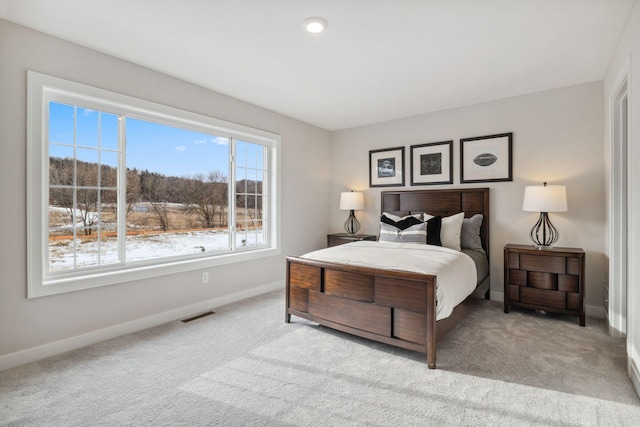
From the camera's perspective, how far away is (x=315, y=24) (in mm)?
2281

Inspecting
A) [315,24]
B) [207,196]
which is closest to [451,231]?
[315,24]

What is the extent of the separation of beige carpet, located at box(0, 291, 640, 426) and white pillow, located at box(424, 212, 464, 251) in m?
1.06

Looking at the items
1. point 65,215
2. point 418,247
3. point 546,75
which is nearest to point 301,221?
point 418,247

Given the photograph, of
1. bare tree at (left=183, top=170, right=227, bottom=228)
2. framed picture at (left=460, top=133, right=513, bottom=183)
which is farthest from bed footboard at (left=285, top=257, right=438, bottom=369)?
framed picture at (left=460, top=133, right=513, bottom=183)

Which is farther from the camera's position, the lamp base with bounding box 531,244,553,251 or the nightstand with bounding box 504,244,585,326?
the lamp base with bounding box 531,244,553,251

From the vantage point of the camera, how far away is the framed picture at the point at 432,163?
14.1 ft

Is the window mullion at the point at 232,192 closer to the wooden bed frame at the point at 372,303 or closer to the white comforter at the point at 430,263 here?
the wooden bed frame at the point at 372,303

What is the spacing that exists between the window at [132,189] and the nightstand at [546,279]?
2920 millimetres

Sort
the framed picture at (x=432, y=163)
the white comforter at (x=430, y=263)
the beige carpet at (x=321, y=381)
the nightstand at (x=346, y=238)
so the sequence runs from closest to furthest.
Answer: the beige carpet at (x=321, y=381) → the white comforter at (x=430, y=263) → the framed picture at (x=432, y=163) → the nightstand at (x=346, y=238)

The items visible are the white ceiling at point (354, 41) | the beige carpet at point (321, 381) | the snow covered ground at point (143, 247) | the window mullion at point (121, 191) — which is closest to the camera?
the beige carpet at point (321, 381)

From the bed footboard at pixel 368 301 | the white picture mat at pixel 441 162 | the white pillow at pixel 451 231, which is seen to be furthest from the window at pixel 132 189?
the white pillow at pixel 451 231

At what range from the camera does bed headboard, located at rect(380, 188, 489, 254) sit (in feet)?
13.1

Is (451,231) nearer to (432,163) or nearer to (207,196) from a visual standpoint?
(432,163)

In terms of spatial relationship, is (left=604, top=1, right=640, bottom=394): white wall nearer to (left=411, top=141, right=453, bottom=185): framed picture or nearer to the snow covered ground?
(left=411, top=141, right=453, bottom=185): framed picture
